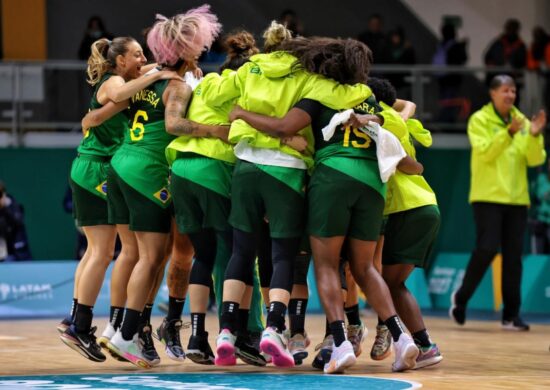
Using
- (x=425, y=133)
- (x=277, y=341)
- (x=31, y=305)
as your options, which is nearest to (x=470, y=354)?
(x=425, y=133)

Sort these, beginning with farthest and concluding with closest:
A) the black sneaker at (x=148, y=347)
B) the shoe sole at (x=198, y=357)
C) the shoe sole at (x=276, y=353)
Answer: the black sneaker at (x=148, y=347) < the shoe sole at (x=198, y=357) < the shoe sole at (x=276, y=353)

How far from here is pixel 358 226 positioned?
7.56m

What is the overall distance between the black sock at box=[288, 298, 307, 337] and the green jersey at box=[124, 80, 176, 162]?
1199mm

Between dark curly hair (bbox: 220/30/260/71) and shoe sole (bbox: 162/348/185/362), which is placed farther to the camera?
dark curly hair (bbox: 220/30/260/71)

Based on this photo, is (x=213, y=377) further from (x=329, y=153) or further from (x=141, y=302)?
(x=329, y=153)

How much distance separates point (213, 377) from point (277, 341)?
1.36 ft

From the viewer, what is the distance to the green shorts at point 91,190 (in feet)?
27.7

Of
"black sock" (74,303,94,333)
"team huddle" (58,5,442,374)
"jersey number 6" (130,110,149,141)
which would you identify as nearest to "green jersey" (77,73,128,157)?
"team huddle" (58,5,442,374)

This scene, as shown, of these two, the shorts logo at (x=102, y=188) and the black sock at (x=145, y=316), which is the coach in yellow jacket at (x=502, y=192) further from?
the shorts logo at (x=102, y=188)

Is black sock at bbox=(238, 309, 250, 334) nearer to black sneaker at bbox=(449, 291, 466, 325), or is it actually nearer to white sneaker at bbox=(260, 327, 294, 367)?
white sneaker at bbox=(260, 327, 294, 367)

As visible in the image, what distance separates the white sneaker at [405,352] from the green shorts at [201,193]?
48.1 inches

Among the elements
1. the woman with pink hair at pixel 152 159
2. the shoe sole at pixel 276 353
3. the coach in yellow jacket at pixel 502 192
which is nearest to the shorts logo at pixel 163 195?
the woman with pink hair at pixel 152 159

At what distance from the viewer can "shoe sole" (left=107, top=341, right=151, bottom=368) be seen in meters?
7.83

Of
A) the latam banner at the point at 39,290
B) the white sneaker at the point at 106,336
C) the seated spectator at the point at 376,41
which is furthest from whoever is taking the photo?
the seated spectator at the point at 376,41
